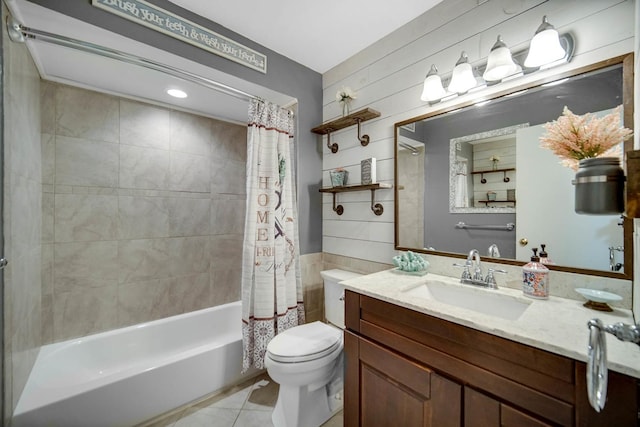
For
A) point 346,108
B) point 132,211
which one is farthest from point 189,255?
point 346,108

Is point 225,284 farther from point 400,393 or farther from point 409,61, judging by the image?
point 409,61

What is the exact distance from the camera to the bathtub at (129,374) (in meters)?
1.28

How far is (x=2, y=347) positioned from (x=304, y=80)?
2.38 meters

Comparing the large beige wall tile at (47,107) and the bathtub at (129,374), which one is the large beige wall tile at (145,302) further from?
the large beige wall tile at (47,107)

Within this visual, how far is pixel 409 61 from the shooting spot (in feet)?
5.43

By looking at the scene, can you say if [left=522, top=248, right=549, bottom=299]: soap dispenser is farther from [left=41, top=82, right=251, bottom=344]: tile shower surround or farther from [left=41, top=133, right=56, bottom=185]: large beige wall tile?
[left=41, top=133, right=56, bottom=185]: large beige wall tile

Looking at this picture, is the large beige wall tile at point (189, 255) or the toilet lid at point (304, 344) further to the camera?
the large beige wall tile at point (189, 255)

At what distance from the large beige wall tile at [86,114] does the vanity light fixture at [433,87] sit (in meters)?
2.27

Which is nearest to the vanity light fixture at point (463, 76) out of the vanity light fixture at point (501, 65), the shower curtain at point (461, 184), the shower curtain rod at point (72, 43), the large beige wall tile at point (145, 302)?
the vanity light fixture at point (501, 65)

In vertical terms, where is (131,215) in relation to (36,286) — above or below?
above

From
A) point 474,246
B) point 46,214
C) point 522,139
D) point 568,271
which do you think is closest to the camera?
point 568,271

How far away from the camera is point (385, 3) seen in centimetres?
152

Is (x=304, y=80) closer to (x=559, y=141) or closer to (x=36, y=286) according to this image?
(x=559, y=141)

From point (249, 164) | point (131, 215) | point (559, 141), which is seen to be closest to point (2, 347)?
point (131, 215)
